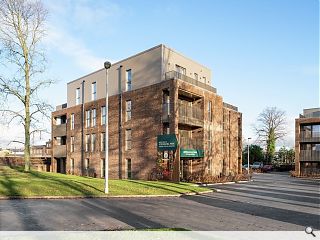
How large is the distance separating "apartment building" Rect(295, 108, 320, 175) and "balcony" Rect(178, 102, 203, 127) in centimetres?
2093

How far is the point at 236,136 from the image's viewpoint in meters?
→ 42.4

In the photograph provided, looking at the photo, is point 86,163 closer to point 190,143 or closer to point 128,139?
point 128,139

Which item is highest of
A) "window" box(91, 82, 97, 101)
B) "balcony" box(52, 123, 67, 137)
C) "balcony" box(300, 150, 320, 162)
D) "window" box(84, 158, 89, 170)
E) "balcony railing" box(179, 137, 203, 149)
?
"window" box(91, 82, 97, 101)

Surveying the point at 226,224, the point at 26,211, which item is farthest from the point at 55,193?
the point at 226,224

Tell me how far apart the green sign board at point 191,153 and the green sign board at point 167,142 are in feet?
4.16

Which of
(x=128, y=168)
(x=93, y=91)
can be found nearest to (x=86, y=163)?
(x=93, y=91)

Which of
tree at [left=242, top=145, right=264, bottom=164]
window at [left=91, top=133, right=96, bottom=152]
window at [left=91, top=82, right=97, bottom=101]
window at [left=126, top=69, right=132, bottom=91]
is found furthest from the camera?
tree at [left=242, top=145, right=264, bottom=164]

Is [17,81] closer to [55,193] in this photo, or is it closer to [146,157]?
[146,157]

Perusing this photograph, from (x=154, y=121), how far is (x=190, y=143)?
3955 millimetres

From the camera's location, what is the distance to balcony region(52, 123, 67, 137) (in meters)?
44.3

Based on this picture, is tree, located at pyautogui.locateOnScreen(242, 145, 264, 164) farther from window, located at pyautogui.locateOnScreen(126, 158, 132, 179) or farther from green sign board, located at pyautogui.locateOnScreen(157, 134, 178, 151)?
green sign board, located at pyautogui.locateOnScreen(157, 134, 178, 151)

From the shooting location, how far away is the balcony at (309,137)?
44062 mm

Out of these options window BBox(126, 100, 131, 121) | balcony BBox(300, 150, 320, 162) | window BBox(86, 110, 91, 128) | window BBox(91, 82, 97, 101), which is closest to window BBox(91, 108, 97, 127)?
window BBox(86, 110, 91, 128)

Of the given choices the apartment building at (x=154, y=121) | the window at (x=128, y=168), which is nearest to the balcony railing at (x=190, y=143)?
the apartment building at (x=154, y=121)
